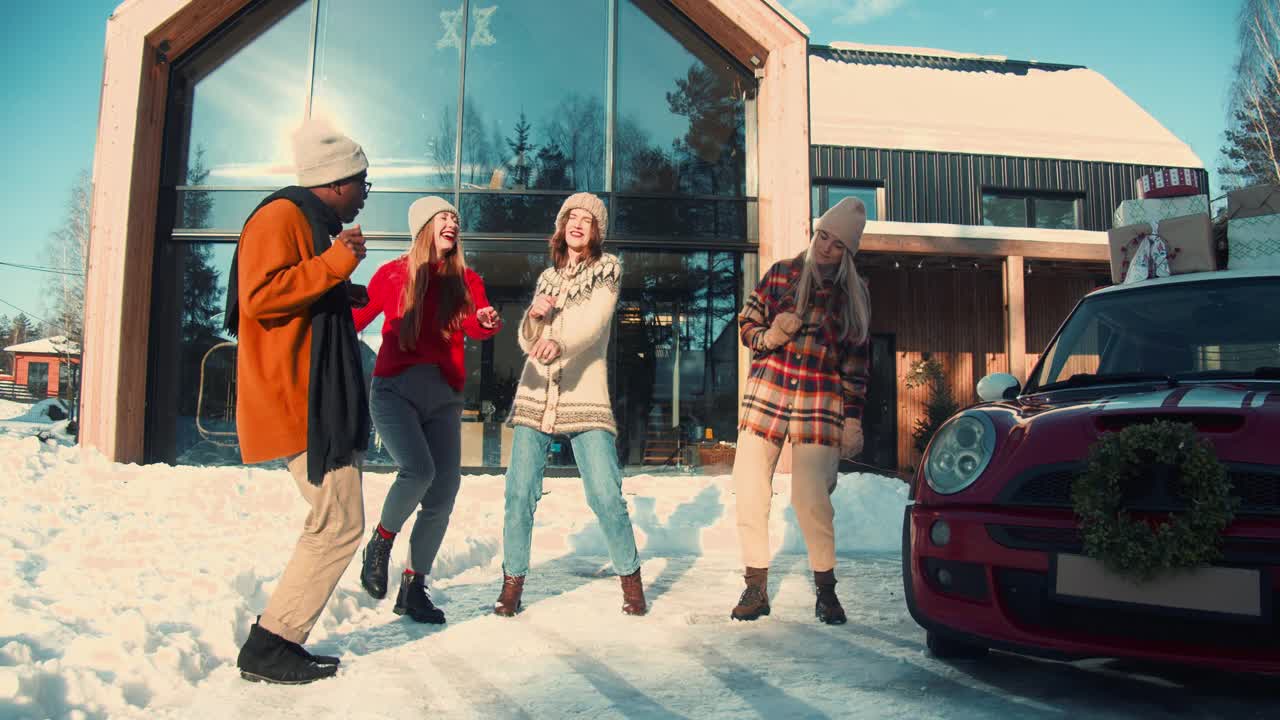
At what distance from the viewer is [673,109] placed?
35.2 ft

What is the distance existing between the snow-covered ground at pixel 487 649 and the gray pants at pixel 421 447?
39 cm

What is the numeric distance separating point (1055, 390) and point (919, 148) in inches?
489

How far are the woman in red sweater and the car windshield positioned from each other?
240 centimetres

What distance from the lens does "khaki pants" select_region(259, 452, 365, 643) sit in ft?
8.60

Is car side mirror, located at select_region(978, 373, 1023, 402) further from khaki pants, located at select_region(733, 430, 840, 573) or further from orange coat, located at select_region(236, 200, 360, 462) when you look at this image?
orange coat, located at select_region(236, 200, 360, 462)

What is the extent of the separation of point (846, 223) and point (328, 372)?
7.75 ft

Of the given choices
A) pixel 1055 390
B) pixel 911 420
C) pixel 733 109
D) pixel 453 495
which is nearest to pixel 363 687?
pixel 453 495

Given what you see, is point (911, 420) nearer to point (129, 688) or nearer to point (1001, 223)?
point (1001, 223)

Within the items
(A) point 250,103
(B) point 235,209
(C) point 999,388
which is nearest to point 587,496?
(C) point 999,388

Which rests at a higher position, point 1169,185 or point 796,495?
point 1169,185

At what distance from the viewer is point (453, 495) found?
151 inches

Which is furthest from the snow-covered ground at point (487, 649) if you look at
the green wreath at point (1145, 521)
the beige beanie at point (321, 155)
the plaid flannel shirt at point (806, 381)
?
the beige beanie at point (321, 155)

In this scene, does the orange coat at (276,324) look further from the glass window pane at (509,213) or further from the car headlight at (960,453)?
the glass window pane at (509,213)

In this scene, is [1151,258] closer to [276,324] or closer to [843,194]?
[276,324]
